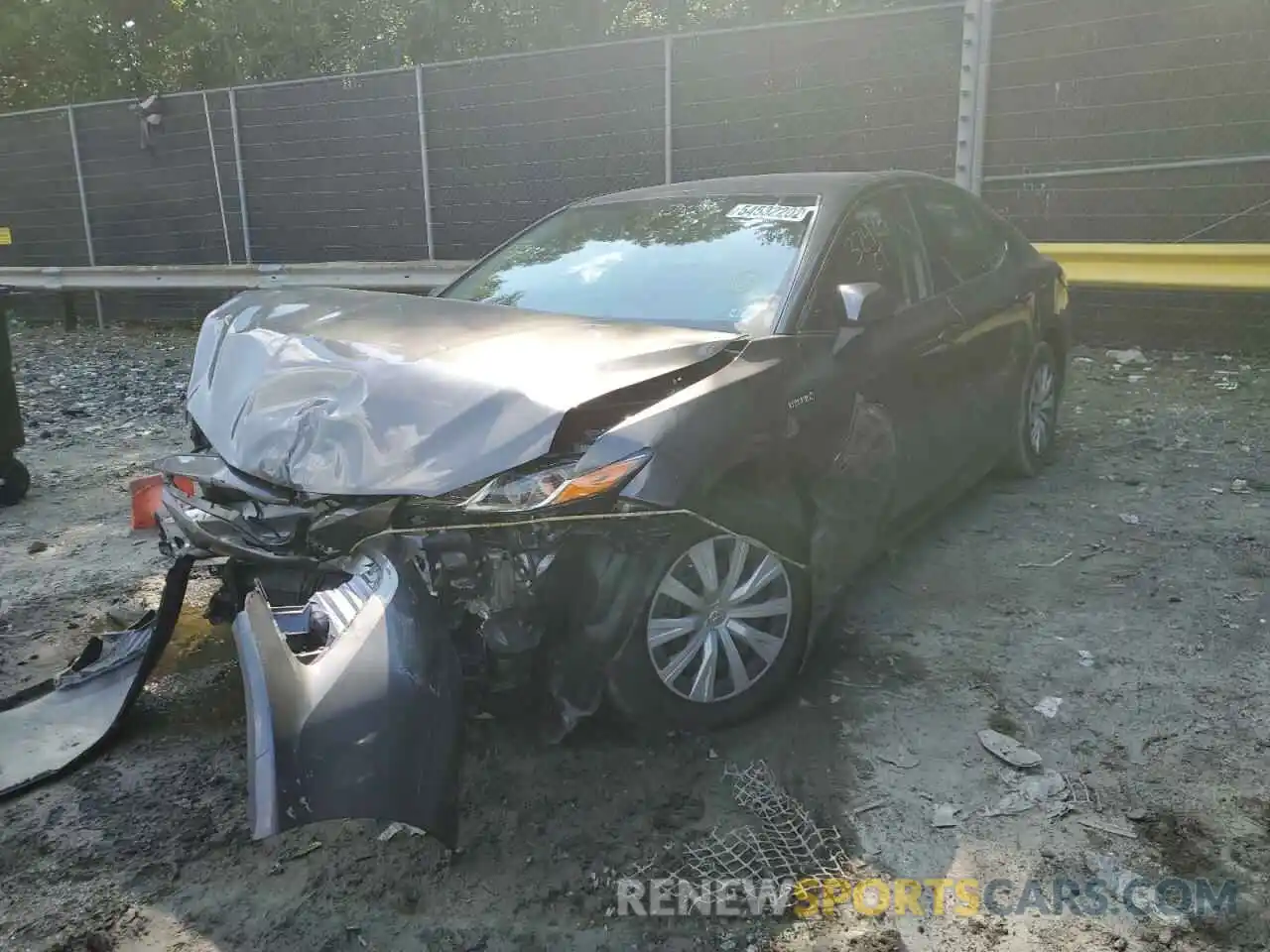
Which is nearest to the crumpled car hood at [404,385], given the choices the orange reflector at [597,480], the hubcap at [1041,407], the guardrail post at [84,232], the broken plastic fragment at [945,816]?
the orange reflector at [597,480]

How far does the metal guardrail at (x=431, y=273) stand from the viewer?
7.19 m

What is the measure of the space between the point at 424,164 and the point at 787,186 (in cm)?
747

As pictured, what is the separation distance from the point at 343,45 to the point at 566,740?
49.5 ft

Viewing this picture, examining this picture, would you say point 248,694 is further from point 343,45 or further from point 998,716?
point 343,45

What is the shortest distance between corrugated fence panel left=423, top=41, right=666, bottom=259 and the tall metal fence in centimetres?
2

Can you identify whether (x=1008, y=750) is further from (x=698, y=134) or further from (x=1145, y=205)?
(x=698, y=134)

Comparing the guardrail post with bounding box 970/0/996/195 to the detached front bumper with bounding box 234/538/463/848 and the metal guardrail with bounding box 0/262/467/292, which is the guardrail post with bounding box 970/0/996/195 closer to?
the metal guardrail with bounding box 0/262/467/292

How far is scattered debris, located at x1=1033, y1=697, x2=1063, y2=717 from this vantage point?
10.7 feet

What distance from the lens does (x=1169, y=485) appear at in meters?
5.39

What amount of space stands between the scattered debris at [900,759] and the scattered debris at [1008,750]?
0.77ft

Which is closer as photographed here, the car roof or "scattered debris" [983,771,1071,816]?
"scattered debris" [983,771,1071,816]

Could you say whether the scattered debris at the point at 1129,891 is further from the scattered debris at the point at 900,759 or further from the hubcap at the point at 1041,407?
the hubcap at the point at 1041,407

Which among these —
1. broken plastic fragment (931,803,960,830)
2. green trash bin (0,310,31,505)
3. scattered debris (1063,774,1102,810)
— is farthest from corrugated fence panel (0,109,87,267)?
scattered debris (1063,774,1102,810)

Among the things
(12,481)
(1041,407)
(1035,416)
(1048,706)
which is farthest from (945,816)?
(12,481)
